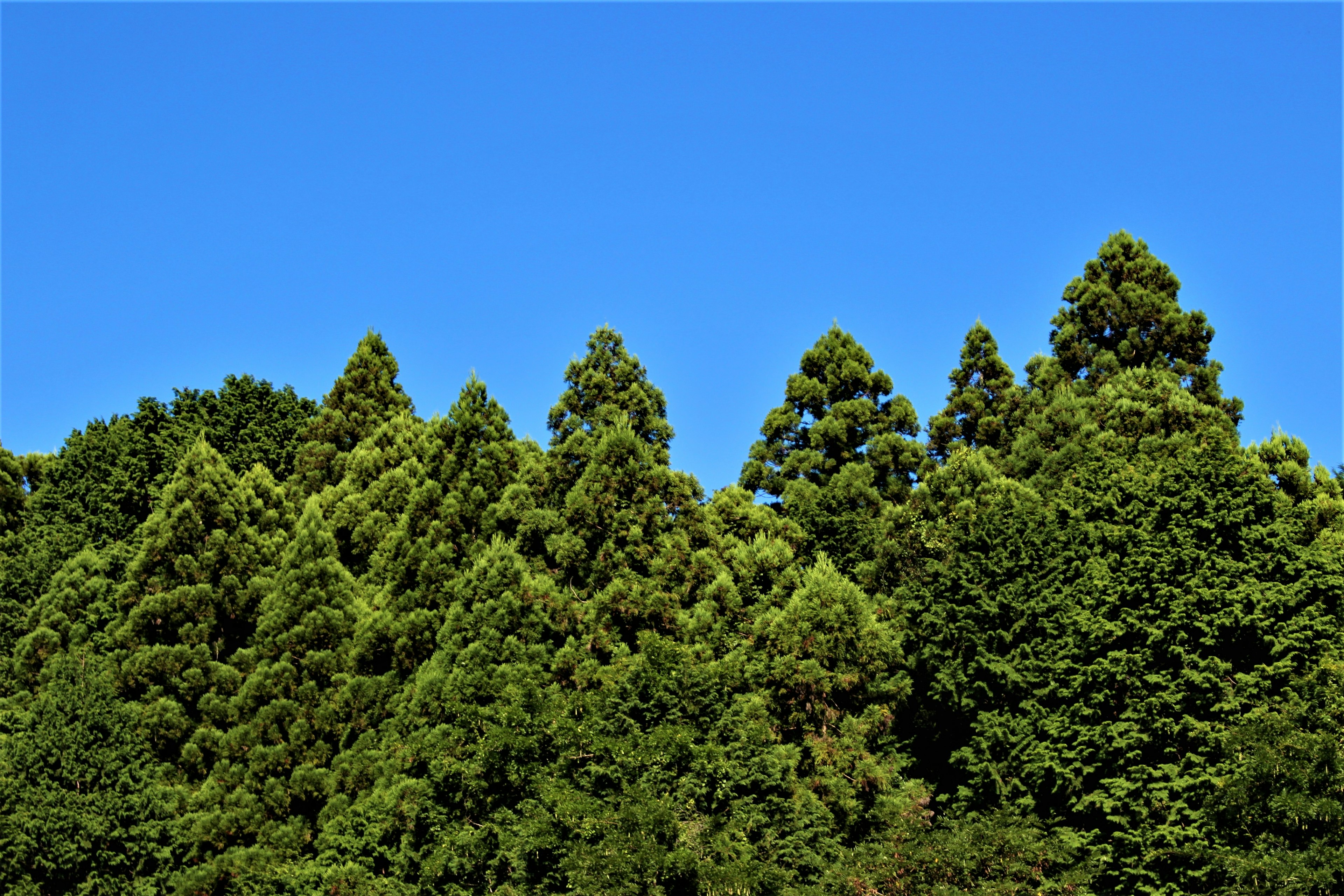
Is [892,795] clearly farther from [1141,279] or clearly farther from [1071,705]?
[1141,279]

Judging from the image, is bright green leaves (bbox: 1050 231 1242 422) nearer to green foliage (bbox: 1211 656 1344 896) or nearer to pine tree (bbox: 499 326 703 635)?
pine tree (bbox: 499 326 703 635)

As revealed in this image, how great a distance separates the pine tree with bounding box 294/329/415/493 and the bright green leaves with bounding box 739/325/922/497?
13062 mm

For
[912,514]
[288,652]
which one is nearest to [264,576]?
[288,652]

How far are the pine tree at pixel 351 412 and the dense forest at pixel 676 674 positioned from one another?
3018mm

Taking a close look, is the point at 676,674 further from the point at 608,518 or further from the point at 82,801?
the point at 82,801

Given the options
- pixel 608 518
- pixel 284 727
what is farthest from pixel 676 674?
pixel 284 727

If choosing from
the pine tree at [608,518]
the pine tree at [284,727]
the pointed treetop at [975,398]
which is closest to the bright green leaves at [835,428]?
the pointed treetop at [975,398]

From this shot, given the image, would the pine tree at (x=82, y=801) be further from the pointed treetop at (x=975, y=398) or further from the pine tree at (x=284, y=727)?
the pointed treetop at (x=975, y=398)

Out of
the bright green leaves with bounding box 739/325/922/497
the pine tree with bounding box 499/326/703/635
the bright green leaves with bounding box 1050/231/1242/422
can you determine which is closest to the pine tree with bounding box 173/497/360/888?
the pine tree with bounding box 499/326/703/635

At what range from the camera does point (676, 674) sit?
28.8 m

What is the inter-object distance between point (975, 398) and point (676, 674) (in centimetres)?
2538

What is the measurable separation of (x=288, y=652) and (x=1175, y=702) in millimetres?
21064

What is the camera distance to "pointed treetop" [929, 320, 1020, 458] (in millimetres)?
49188

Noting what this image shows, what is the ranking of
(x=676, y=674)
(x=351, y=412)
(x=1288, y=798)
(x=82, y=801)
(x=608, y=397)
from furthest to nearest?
(x=351, y=412)
(x=608, y=397)
(x=82, y=801)
(x=676, y=674)
(x=1288, y=798)
